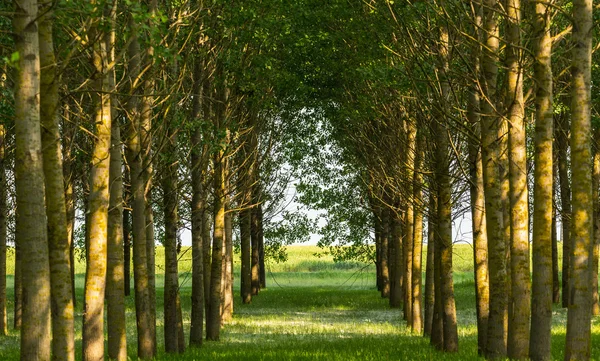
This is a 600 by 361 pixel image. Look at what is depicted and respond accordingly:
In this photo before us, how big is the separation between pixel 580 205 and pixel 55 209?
6.87 metres

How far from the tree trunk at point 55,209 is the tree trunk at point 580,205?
6589 millimetres

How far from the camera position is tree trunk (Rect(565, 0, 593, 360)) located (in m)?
11.4

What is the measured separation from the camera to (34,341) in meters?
9.63

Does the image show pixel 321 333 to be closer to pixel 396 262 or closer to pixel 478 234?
pixel 478 234

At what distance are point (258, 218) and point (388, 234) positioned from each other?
1098 centimetres

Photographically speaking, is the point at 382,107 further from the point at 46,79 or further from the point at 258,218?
the point at 258,218

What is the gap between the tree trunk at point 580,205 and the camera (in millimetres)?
11398

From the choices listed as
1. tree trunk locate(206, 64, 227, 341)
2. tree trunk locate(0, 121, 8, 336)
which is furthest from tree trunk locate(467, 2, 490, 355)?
tree trunk locate(0, 121, 8, 336)

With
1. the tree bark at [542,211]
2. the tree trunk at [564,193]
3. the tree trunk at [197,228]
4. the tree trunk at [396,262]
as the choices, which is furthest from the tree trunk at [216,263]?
the tree trunk at [564,193]

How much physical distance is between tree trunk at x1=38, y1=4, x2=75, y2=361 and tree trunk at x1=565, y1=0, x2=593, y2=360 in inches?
259

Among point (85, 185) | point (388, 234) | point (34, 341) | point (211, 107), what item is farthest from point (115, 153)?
point (388, 234)

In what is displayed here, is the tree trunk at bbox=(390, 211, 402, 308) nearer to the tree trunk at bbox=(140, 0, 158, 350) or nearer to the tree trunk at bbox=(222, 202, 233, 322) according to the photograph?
the tree trunk at bbox=(222, 202, 233, 322)

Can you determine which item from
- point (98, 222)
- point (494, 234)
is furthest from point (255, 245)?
point (98, 222)

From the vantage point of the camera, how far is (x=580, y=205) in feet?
37.6
